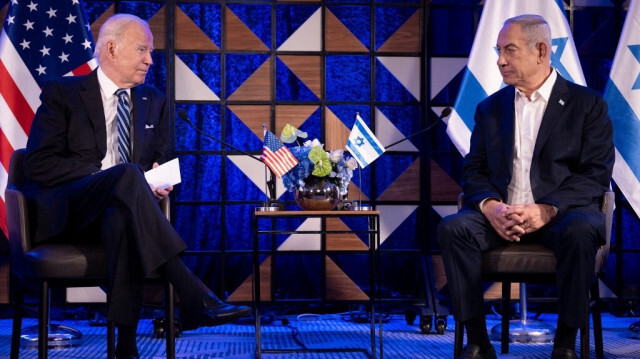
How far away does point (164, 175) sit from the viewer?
334 centimetres

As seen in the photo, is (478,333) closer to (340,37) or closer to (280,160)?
(280,160)

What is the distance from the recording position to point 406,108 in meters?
5.18

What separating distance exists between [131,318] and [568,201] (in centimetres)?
182

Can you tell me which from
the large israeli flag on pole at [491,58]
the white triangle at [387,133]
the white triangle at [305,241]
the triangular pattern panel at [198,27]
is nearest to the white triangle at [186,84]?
the triangular pattern panel at [198,27]

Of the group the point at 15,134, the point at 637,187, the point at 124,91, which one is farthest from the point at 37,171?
the point at 637,187

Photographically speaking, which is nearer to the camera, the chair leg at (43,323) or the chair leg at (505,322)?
the chair leg at (43,323)

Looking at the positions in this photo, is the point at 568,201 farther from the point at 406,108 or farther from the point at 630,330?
the point at 406,108

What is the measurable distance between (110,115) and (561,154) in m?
A: 2.06

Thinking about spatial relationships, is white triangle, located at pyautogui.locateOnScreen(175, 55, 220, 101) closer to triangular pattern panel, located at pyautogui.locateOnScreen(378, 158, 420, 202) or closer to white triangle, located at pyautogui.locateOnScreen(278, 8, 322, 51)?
white triangle, located at pyautogui.locateOnScreen(278, 8, 322, 51)

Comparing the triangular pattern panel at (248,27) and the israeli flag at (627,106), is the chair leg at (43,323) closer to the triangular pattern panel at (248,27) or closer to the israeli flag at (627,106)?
the triangular pattern panel at (248,27)

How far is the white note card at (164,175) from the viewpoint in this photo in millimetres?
3334

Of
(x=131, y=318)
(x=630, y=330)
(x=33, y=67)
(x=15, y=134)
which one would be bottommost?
(x=630, y=330)

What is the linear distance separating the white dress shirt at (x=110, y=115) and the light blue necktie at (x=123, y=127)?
0.09ft

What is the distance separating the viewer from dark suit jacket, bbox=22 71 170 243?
3.09 meters
